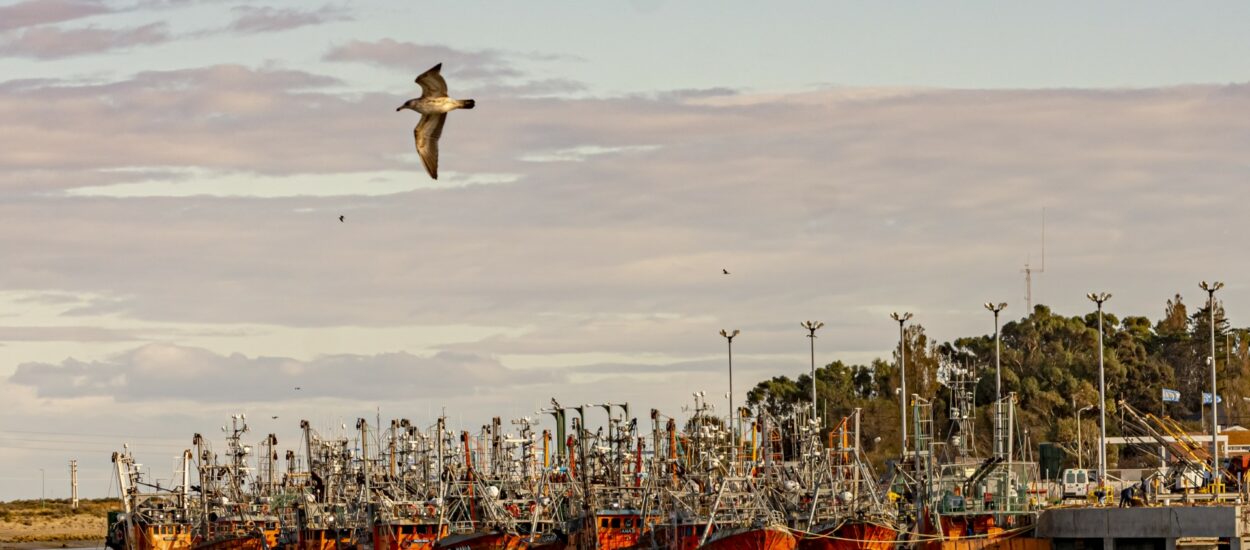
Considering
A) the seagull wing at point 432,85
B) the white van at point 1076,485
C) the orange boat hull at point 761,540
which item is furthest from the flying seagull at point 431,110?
the white van at point 1076,485

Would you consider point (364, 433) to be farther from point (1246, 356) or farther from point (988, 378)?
point (1246, 356)

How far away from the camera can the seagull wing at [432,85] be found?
45.8 metres

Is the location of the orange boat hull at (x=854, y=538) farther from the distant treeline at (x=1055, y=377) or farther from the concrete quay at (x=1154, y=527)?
the distant treeline at (x=1055, y=377)

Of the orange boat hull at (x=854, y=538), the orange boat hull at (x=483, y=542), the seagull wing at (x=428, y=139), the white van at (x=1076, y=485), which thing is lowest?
the orange boat hull at (x=483, y=542)

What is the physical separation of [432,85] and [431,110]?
608 mm

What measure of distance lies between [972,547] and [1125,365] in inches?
3079

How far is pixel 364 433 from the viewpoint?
12762 cm

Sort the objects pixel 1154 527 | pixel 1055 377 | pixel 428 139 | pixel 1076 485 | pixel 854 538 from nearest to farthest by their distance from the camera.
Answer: pixel 428 139 < pixel 1154 527 < pixel 854 538 < pixel 1076 485 < pixel 1055 377

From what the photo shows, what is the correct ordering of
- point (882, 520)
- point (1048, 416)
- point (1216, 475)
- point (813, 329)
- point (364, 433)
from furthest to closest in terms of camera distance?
point (1048, 416) → point (364, 433) → point (813, 329) → point (882, 520) → point (1216, 475)

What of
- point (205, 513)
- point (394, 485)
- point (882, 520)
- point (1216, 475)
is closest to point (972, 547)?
point (882, 520)

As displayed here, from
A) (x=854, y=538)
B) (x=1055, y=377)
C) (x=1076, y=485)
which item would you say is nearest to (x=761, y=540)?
(x=854, y=538)

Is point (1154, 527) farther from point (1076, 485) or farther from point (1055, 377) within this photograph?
point (1055, 377)

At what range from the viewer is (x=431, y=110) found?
4606cm

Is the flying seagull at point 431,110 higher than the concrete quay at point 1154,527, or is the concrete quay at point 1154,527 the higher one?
A: the flying seagull at point 431,110
